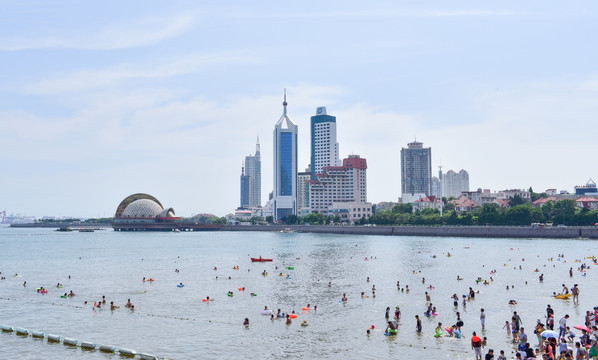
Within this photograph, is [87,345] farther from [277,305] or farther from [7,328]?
[277,305]

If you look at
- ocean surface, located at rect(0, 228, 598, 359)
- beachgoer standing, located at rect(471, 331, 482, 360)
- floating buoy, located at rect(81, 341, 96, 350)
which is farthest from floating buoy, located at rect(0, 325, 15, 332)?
beachgoer standing, located at rect(471, 331, 482, 360)

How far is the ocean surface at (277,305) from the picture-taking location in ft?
124

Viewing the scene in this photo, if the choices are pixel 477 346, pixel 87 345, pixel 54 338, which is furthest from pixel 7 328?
pixel 477 346

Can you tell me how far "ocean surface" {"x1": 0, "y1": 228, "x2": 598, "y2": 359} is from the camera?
37.8 meters

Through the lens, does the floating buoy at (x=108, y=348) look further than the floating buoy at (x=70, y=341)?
No

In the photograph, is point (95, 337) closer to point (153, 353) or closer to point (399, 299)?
point (153, 353)

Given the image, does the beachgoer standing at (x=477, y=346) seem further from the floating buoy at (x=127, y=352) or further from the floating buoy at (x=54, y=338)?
the floating buoy at (x=54, y=338)

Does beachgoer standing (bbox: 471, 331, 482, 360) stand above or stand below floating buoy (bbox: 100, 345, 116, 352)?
above

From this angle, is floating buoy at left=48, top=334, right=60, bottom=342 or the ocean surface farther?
floating buoy at left=48, top=334, right=60, bottom=342

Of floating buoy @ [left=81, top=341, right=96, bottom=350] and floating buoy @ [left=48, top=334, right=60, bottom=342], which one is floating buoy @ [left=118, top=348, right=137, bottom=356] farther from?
floating buoy @ [left=48, top=334, right=60, bottom=342]

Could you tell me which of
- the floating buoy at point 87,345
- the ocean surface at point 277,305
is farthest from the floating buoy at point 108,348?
the floating buoy at point 87,345

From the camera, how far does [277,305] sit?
53344mm

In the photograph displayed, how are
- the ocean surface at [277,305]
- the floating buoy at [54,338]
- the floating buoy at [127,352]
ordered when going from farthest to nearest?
the floating buoy at [54,338], the ocean surface at [277,305], the floating buoy at [127,352]

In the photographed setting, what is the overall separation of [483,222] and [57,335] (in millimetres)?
160925
